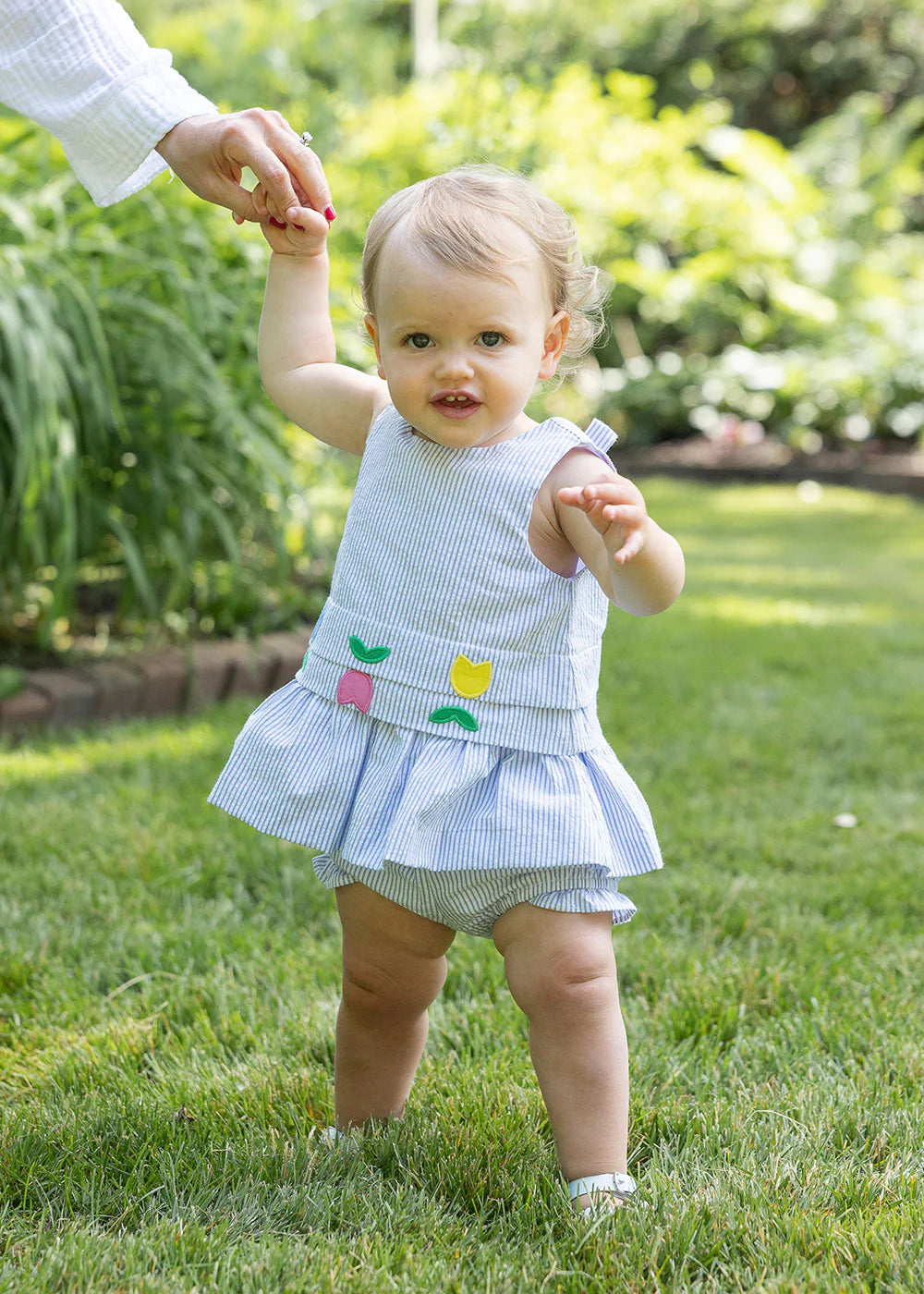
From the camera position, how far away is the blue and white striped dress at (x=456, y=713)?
1.49 metres

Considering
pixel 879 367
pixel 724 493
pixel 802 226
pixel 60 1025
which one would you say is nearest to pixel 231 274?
pixel 60 1025

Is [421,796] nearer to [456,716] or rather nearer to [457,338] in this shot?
[456,716]

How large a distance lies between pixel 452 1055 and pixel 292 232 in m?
1.10

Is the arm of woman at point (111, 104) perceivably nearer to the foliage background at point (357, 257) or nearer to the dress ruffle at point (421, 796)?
the foliage background at point (357, 257)

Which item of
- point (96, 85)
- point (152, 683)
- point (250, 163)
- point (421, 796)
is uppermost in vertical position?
point (96, 85)

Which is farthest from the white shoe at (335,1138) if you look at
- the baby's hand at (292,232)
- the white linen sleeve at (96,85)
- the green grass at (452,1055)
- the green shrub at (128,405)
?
the green shrub at (128,405)

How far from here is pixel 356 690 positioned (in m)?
1.56

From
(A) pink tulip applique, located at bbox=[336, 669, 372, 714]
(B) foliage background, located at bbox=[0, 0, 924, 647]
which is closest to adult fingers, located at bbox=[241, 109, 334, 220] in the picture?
(B) foliage background, located at bbox=[0, 0, 924, 647]

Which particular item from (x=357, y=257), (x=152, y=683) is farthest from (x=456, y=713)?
(x=357, y=257)

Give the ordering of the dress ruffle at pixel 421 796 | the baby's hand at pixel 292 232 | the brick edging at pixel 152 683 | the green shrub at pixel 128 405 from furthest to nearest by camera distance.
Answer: the brick edging at pixel 152 683 → the green shrub at pixel 128 405 → the baby's hand at pixel 292 232 → the dress ruffle at pixel 421 796

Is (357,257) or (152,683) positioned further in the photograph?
(357,257)

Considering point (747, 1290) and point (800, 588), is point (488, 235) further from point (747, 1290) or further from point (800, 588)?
point (800, 588)

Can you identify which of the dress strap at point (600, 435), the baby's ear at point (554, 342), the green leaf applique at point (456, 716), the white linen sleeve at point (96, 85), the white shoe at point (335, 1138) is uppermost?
the white linen sleeve at point (96, 85)

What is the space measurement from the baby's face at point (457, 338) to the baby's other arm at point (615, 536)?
0.11 m
